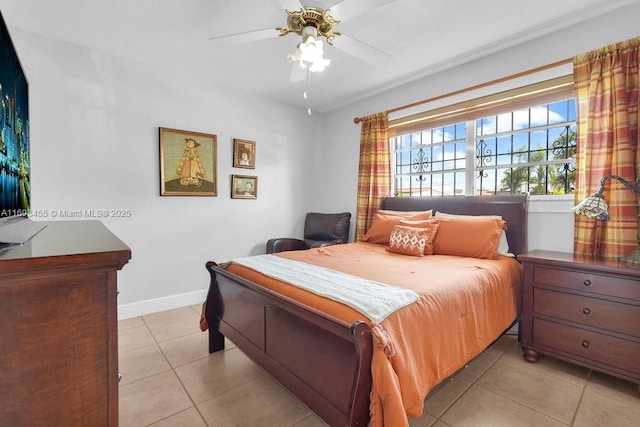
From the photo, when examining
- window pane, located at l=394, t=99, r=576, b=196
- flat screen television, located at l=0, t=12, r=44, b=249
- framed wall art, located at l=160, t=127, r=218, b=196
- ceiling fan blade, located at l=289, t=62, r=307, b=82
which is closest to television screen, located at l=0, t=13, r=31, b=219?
flat screen television, located at l=0, t=12, r=44, b=249

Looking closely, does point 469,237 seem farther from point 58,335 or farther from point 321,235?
point 58,335

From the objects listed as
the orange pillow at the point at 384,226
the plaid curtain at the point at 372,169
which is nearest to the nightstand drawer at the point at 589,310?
the orange pillow at the point at 384,226

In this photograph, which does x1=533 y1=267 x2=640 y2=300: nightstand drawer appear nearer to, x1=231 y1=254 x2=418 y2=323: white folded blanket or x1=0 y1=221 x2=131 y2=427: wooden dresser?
x1=231 y1=254 x2=418 y2=323: white folded blanket

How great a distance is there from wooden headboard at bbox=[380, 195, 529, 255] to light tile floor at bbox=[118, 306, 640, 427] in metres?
0.94

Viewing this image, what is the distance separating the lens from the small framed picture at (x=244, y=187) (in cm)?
375

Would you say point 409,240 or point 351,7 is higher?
point 351,7

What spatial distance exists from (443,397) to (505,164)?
221 cm

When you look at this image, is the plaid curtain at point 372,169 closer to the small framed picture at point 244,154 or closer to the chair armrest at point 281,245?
the chair armrest at point 281,245

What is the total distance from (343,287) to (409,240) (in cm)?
129

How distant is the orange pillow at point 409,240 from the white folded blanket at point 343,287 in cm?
96

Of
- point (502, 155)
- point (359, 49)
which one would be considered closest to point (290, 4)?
point (359, 49)

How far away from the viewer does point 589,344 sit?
6.37ft

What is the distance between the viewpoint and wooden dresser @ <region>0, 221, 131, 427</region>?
69 centimetres

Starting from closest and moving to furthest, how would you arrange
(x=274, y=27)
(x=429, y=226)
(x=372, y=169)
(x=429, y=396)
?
(x=429, y=396) → (x=274, y=27) → (x=429, y=226) → (x=372, y=169)
